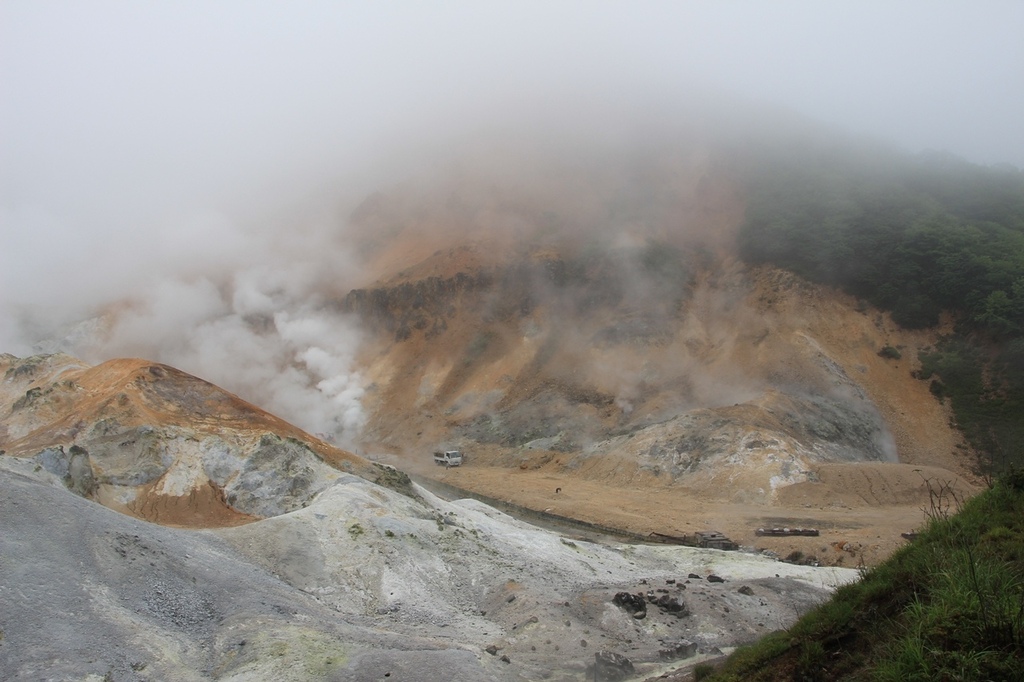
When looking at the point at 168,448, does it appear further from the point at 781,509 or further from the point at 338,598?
the point at 781,509

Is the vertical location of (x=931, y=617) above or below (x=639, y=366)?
above

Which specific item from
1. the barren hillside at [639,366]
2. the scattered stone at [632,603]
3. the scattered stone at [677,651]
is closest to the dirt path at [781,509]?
the barren hillside at [639,366]

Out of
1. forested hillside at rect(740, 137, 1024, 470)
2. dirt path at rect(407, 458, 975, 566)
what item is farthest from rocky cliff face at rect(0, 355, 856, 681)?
forested hillside at rect(740, 137, 1024, 470)

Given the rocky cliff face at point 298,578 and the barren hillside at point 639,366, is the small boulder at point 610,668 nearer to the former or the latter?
the rocky cliff face at point 298,578

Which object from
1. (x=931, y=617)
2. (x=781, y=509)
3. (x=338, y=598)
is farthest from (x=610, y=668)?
(x=781, y=509)

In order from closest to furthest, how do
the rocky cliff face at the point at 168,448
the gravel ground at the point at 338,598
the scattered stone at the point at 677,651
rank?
1. the gravel ground at the point at 338,598
2. the scattered stone at the point at 677,651
3. the rocky cliff face at the point at 168,448

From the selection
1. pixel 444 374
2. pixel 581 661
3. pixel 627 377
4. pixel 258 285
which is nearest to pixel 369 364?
pixel 444 374
